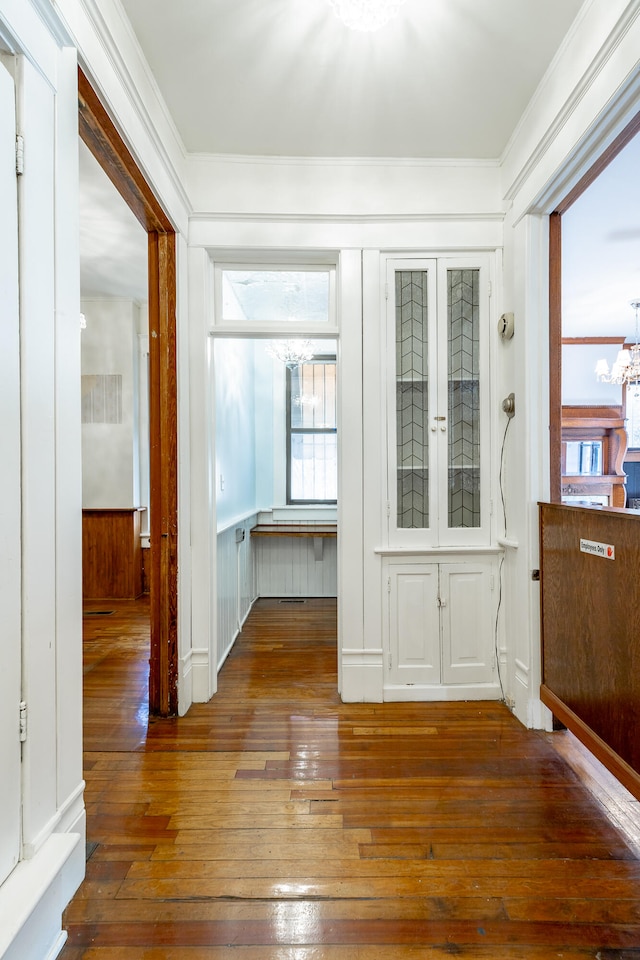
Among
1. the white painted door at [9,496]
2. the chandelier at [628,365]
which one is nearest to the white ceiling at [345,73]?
the white painted door at [9,496]

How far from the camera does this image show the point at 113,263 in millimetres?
4113

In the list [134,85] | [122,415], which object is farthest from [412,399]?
[122,415]

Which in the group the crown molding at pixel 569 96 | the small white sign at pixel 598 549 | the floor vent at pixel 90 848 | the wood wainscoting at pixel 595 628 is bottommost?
the floor vent at pixel 90 848

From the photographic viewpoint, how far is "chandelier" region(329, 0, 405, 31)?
1605mm

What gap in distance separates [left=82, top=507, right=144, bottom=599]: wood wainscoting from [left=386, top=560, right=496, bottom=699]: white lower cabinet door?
308cm

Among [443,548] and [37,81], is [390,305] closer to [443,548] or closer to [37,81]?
[443,548]

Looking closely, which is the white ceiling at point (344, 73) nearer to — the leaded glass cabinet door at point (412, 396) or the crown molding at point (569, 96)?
the crown molding at point (569, 96)

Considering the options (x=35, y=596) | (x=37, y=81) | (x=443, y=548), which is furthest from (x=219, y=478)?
(x=37, y=81)

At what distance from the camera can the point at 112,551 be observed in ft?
16.1

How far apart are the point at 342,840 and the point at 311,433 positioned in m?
3.99

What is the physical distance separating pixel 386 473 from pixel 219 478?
118cm

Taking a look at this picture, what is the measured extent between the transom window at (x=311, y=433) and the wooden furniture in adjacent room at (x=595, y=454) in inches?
103

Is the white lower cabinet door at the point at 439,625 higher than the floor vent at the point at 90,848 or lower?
higher

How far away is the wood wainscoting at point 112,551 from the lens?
489 centimetres
